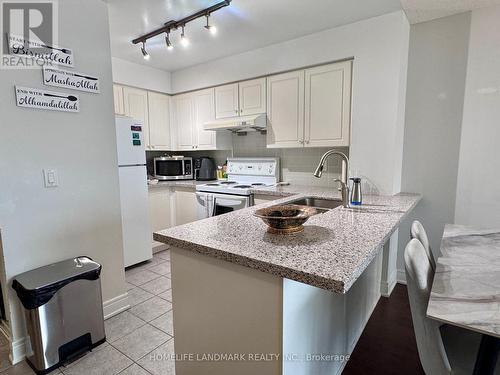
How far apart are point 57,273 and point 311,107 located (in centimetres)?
251

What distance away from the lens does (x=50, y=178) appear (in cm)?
179

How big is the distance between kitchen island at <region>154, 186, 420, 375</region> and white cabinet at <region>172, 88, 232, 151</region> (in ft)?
7.86

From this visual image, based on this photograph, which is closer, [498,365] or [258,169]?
[498,365]

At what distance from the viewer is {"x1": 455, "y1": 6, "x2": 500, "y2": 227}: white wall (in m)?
2.15

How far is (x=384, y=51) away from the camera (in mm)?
2305

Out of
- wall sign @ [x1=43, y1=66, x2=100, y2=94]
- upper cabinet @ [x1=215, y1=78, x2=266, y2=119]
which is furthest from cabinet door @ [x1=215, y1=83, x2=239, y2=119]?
wall sign @ [x1=43, y1=66, x2=100, y2=94]

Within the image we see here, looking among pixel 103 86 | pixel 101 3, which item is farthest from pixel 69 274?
pixel 101 3

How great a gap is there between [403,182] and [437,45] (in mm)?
1213

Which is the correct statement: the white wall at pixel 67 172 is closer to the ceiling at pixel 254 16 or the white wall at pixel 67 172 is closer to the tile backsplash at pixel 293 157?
the ceiling at pixel 254 16

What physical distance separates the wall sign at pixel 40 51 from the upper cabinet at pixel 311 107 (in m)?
1.91

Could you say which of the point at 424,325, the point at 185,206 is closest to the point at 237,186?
the point at 185,206

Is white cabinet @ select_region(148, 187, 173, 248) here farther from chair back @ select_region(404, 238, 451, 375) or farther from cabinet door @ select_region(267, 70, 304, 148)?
chair back @ select_region(404, 238, 451, 375)

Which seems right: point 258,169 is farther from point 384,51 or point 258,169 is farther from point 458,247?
point 458,247

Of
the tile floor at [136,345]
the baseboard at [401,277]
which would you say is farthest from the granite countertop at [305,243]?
the baseboard at [401,277]
